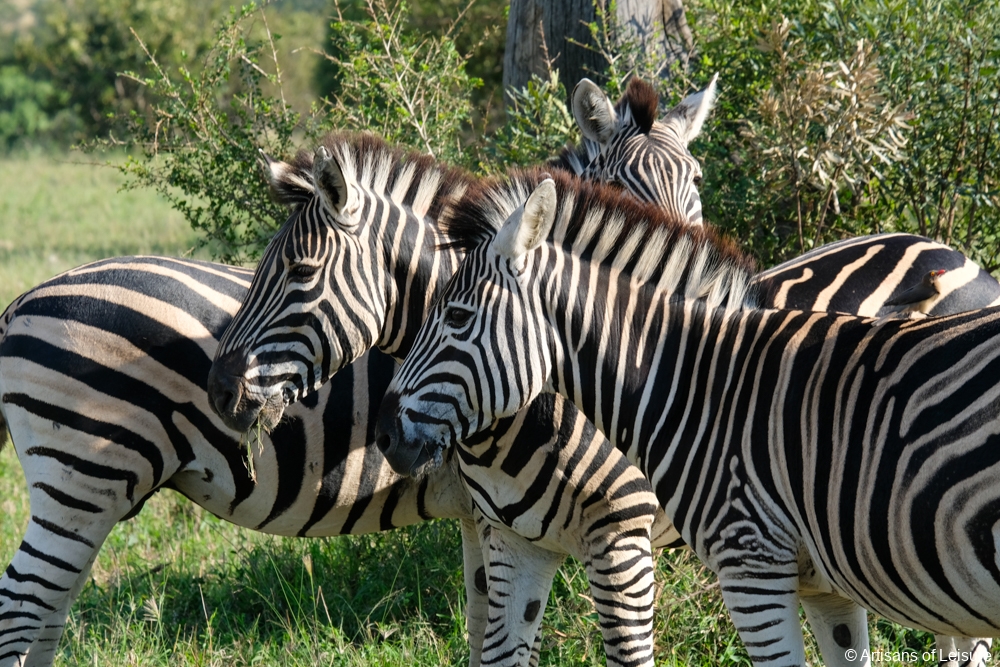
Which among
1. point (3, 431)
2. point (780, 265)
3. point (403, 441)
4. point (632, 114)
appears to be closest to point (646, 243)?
point (403, 441)

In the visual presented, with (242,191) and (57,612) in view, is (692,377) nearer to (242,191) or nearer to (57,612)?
(57,612)

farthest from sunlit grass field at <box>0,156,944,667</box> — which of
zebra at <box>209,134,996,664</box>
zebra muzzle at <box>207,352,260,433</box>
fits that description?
zebra muzzle at <box>207,352,260,433</box>

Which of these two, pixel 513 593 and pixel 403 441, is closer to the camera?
pixel 403 441

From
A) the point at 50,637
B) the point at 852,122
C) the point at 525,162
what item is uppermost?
the point at 852,122

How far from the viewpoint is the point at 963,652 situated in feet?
14.1

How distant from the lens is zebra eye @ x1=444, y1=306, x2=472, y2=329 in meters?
3.22

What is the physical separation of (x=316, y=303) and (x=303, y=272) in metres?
0.14

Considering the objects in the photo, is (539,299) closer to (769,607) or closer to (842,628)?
(769,607)

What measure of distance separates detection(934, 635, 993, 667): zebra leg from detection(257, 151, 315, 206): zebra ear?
3.43 metres

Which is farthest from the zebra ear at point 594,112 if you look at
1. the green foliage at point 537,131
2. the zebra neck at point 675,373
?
the zebra neck at point 675,373

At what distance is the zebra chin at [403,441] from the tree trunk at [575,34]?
377 cm

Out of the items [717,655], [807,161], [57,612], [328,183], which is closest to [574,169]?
[807,161]

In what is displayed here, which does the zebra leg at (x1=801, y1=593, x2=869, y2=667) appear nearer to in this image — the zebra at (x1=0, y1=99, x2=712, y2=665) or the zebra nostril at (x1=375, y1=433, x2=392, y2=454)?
the zebra at (x1=0, y1=99, x2=712, y2=665)

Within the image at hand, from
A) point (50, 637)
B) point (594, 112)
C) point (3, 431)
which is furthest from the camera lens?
point (594, 112)
